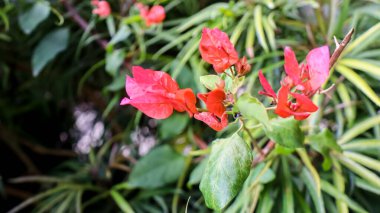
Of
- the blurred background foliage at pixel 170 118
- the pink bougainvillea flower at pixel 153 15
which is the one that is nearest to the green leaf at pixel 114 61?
the blurred background foliage at pixel 170 118

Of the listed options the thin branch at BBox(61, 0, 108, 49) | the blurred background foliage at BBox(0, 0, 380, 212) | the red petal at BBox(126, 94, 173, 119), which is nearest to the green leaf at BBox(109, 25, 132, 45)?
the blurred background foliage at BBox(0, 0, 380, 212)

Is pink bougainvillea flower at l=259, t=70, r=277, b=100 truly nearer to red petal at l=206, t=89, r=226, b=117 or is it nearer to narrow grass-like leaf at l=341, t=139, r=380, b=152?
red petal at l=206, t=89, r=226, b=117

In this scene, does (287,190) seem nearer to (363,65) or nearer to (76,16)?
(363,65)

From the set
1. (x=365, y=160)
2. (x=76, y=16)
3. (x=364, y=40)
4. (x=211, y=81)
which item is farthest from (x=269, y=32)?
(x=76, y=16)

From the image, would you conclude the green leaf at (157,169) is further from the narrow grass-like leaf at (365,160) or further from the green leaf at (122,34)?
the narrow grass-like leaf at (365,160)

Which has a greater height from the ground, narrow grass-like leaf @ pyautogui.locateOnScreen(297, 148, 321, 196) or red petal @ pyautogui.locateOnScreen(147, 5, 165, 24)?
red petal @ pyautogui.locateOnScreen(147, 5, 165, 24)

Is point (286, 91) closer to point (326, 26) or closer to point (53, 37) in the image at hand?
point (326, 26)
